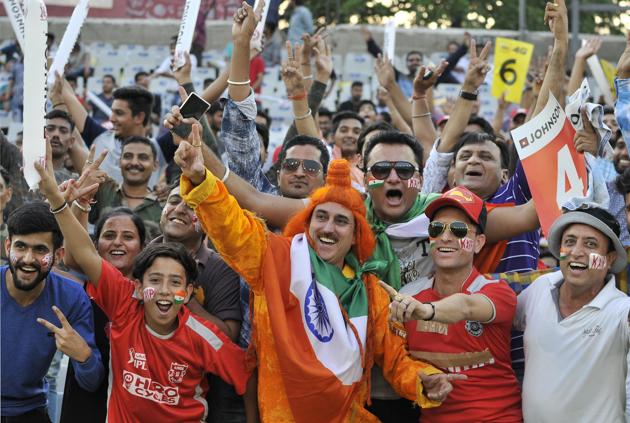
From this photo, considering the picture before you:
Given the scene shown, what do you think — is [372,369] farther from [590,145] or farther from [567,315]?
[590,145]

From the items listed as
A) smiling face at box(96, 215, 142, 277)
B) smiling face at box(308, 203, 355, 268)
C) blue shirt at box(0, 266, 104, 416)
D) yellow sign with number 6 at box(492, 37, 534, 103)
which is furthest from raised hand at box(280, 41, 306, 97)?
yellow sign with number 6 at box(492, 37, 534, 103)

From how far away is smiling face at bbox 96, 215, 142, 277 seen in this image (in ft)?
17.2

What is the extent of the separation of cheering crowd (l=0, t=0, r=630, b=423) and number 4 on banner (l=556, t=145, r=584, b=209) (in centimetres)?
14

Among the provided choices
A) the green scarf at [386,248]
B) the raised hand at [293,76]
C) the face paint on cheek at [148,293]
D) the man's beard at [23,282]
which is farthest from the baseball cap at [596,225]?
the man's beard at [23,282]

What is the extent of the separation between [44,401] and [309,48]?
10.4 feet

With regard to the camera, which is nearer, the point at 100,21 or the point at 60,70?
the point at 60,70

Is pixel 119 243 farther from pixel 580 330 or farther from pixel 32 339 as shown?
pixel 580 330

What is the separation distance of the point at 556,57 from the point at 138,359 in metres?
2.70

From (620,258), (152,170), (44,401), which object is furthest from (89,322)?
(620,258)

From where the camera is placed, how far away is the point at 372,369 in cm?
473

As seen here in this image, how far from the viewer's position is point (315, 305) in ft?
14.4

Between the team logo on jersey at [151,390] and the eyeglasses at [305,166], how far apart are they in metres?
1.44

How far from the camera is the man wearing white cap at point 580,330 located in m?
4.19

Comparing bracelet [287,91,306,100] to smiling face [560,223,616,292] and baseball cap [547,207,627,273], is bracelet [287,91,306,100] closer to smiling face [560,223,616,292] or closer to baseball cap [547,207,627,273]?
baseball cap [547,207,627,273]
